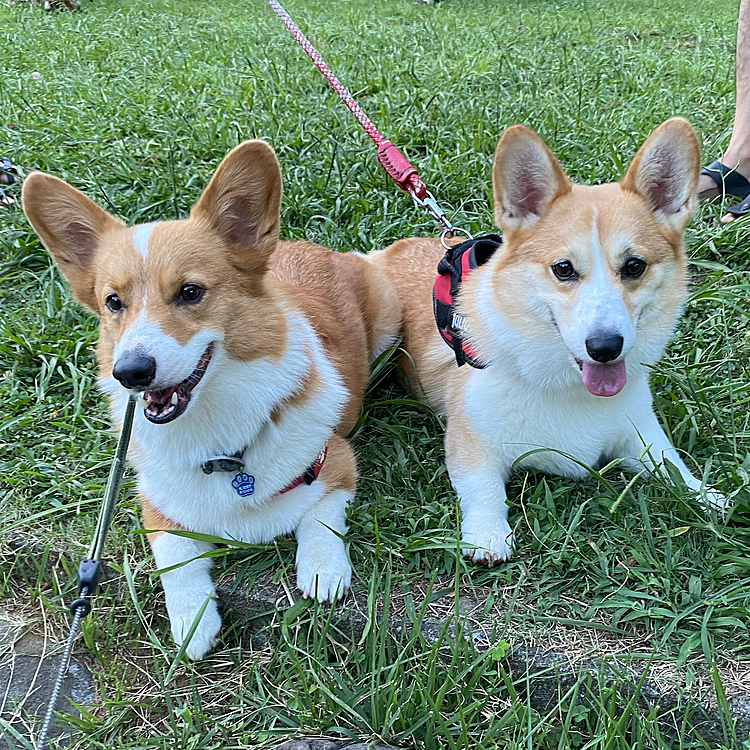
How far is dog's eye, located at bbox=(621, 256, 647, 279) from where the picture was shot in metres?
2.02

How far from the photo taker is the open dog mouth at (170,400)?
180 centimetres

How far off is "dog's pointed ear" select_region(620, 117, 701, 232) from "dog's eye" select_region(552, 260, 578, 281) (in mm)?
367

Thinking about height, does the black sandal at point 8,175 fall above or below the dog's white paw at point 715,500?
above

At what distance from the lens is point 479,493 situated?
2256 mm

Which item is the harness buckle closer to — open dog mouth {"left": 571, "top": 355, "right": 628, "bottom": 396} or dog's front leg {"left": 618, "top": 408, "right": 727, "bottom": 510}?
open dog mouth {"left": 571, "top": 355, "right": 628, "bottom": 396}

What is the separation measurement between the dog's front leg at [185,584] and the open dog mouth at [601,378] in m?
1.29

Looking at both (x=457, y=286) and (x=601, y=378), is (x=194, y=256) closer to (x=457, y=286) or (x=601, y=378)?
(x=457, y=286)

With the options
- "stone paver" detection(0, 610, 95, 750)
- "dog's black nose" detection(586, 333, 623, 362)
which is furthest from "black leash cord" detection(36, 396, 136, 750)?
"dog's black nose" detection(586, 333, 623, 362)

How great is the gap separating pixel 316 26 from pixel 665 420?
7078 millimetres

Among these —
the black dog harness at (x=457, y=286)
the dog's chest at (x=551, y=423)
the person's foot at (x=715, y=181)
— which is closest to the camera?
the dog's chest at (x=551, y=423)

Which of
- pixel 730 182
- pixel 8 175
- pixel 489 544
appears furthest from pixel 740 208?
pixel 8 175

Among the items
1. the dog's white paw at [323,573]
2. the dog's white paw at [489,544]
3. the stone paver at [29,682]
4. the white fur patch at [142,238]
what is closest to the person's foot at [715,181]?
the dog's white paw at [489,544]

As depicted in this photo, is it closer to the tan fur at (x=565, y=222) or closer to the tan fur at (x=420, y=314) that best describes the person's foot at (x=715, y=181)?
the tan fur at (x=420, y=314)

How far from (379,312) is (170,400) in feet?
4.50
